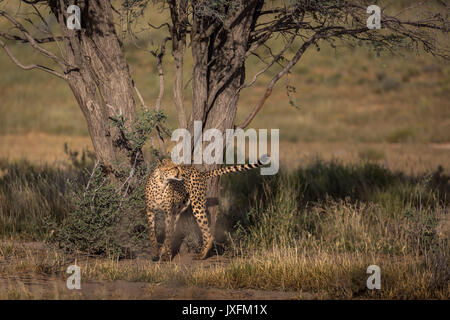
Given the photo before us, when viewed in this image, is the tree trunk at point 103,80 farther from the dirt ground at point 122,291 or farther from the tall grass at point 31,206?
the dirt ground at point 122,291

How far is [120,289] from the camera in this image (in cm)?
602

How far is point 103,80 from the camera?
26.6ft

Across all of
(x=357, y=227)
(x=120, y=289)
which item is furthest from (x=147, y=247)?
(x=357, y=227)

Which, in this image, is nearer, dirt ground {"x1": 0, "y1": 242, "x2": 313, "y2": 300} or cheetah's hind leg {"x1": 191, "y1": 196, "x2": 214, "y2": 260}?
dirt ground {"x1": 0, "y1": 242, "x2": 313, "y2": 300}

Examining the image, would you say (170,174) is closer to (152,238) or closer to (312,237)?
(152,238)

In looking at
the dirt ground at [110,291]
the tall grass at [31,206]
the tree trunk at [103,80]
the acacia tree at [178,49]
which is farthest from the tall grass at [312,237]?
the acacia tree at [178,49]

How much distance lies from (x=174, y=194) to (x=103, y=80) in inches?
66.1

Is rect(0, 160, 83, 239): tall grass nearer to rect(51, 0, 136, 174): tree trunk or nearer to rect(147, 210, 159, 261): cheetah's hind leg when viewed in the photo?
rect(51, 0, 136, 174): tree trunk

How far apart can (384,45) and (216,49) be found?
2262 millimetres

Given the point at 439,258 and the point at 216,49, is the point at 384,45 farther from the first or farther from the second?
the point at 439,258

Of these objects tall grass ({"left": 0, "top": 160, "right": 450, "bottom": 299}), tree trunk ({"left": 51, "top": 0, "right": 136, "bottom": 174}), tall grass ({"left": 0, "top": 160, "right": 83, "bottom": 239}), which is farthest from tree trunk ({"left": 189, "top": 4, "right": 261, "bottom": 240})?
tall grass ({"left": 0, "top": 160, "right": 83, "bottom": 239})

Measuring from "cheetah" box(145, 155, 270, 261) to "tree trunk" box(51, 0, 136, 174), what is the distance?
0.57 meters

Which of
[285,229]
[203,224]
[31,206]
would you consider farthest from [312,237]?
[31,206]

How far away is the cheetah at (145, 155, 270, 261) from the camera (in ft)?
25.3
